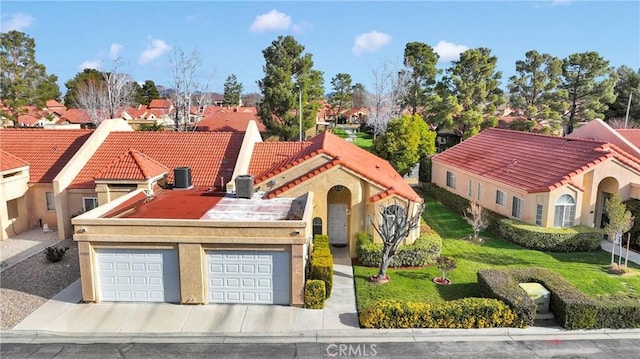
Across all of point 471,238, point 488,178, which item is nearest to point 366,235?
point 471,238

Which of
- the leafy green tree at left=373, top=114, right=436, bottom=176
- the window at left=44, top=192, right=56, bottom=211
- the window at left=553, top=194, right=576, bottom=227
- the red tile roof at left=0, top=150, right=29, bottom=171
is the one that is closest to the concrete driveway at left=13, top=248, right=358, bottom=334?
the window at left=44, top=192, right=56, bottom=211

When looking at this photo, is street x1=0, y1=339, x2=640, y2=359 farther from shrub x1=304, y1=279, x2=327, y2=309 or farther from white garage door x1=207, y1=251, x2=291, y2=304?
white garage door x1=207, y1=251, x2=291, y2=304

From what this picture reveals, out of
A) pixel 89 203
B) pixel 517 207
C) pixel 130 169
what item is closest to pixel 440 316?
pixel 517 207

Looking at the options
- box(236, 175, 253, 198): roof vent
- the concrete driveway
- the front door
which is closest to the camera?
the concrete driveway

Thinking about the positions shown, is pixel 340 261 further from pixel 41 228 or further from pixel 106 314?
pixel 41 228

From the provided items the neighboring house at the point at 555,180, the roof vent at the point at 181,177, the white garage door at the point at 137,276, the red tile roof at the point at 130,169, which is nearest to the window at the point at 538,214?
the neighboring house at the point at 555,180

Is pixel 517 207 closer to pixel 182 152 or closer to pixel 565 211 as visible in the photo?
pixel 565 211
